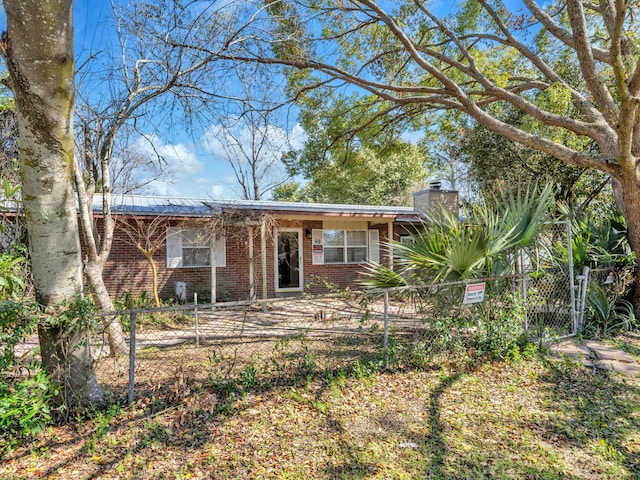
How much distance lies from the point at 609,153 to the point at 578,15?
7.90 feet

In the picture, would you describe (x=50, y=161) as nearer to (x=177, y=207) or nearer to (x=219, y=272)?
(x=177, y=207)

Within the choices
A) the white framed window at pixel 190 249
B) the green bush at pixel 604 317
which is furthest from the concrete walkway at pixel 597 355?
the white framed window at pixel 190 249

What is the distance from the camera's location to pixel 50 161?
3047 millimetres

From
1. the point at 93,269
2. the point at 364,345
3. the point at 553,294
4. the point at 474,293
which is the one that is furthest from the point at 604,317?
the point at 93,269

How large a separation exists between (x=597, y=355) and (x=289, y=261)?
9.71m

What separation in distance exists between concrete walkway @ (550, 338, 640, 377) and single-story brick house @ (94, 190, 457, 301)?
15.3 feet

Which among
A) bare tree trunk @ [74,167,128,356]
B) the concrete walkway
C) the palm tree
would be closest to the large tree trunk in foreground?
bare tree trunk @ [74,167,128,356]

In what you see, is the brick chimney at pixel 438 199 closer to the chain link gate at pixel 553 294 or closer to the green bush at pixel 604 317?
the chain link gate at pixel 553 294

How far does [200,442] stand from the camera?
303cm

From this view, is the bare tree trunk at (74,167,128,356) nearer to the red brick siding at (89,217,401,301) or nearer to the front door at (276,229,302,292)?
the red brick siding at (89,217,401,301)

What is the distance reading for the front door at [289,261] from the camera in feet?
42.2

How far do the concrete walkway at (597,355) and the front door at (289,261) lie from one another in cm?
848

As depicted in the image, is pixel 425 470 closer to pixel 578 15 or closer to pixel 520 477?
pixel 520 477

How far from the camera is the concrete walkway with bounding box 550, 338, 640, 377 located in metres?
4.76
